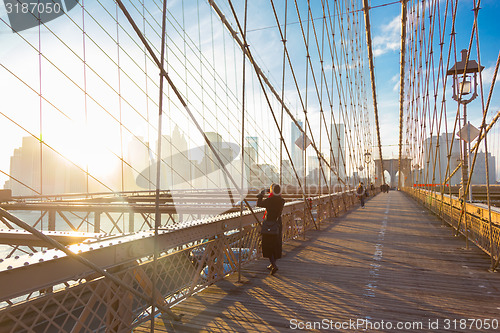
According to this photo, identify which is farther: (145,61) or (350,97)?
(350,97)

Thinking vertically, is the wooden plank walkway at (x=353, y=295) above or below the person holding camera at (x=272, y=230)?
below

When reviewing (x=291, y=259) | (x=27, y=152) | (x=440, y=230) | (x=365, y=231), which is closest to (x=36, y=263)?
(x=291, y=259)

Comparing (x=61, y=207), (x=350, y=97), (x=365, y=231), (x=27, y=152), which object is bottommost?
(x=365, y=231)

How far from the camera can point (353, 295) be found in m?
4.33

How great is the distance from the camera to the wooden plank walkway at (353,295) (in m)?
3.46

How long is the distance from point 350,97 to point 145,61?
2026 centimetres

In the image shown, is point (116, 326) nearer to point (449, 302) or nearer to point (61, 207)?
point (449, 302)

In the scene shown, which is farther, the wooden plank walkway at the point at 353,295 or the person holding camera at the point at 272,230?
the person holding camera at the point at 272,230

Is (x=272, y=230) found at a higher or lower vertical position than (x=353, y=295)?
higher

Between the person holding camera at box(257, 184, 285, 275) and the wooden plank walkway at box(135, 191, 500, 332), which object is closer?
the wooden plank walkway at box(135, 191, 500, 332)

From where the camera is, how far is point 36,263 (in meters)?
2.16

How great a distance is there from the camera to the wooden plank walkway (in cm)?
346

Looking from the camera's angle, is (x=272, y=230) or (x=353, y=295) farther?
(x=272, y=230)

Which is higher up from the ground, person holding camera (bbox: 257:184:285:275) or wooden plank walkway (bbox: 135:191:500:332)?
person holding camera (bbox: 257:184:285:275)
